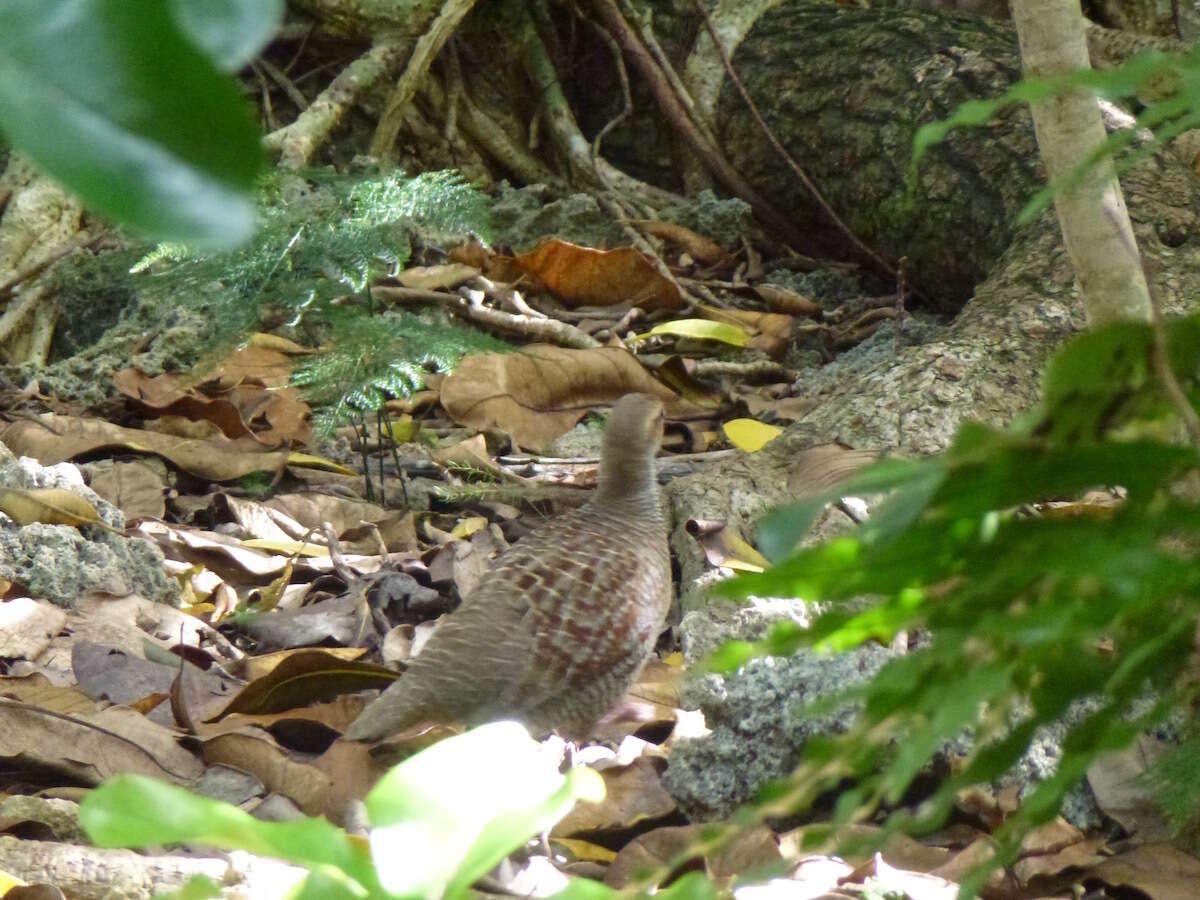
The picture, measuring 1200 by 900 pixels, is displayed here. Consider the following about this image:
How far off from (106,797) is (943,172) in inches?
214

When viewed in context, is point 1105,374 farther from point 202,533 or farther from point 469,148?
point 469,148

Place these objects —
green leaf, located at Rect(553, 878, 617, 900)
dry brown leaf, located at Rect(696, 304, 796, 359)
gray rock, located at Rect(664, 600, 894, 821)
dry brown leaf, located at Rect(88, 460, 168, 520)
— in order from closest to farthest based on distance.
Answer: green leaf, located at Rect(553, 878, 617, 900) < gray rock, located at Rect(664, 600, 894, 821) < dry brown leaf, located at Rect(88, 460, 168, 520) < dry brown leaf, located at Rect(696, 304, 796, 359)

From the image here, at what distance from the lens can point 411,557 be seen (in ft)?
13.8

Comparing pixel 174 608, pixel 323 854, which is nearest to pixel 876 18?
pixel 174 608

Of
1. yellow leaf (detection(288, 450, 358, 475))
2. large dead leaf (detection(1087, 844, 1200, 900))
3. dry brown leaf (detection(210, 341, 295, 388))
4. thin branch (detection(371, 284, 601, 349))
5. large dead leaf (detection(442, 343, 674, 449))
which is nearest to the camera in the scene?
large dead leaf (detection(1087, 844, 1200, 900))

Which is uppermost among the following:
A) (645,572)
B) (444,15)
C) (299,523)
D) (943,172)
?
(444,15)

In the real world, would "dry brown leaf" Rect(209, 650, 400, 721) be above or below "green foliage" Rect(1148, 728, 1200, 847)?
below

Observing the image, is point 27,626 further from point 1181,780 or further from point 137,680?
point 1181,780

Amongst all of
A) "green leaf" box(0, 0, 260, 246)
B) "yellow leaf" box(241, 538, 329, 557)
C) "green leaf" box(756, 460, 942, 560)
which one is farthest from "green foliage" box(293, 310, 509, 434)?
"green leaf" box(0, 0, 260, 246)

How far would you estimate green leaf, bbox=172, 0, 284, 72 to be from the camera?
445 millimetres

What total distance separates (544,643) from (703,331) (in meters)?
2.84

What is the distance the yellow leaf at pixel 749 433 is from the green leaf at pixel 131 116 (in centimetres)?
434

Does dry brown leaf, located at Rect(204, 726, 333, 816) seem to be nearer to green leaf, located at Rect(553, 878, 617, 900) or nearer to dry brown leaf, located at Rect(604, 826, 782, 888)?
dry brown leaf, located at Rect(604, 826, 782, 888)

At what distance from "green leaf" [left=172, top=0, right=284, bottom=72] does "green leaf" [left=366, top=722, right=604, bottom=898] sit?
97cm
